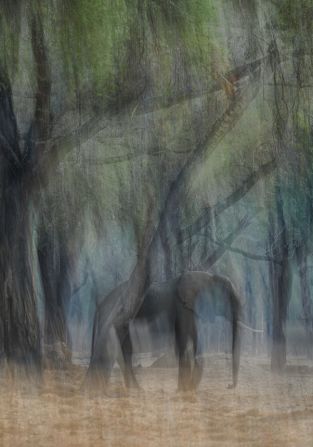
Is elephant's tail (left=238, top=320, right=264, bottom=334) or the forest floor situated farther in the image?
elephant's tail (left=238, top=320, right=264, bottom=334)

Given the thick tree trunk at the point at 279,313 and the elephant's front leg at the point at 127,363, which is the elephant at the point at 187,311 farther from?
the thick tree trunk at the point at 279,313

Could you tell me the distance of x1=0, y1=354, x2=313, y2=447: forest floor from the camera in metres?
11.1

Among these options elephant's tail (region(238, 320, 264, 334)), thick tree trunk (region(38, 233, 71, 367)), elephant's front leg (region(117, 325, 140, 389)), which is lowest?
elephant's front leg (region(117, 325, 140, 389))

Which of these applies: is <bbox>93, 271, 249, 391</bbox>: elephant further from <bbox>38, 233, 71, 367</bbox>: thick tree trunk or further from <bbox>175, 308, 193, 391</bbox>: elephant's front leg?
<bbox>38, 233, 71, 367</bbox>: thick tree trunk

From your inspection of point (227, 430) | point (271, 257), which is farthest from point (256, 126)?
point (227, 430)

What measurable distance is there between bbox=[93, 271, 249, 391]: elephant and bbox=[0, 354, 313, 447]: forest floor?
91 millimetres

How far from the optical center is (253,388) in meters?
11.2

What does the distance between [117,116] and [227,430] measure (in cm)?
333

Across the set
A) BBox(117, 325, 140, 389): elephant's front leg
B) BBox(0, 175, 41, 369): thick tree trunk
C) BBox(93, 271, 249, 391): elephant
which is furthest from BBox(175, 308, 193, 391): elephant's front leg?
BBox(0, 175, 41, 369): thick tree trunk

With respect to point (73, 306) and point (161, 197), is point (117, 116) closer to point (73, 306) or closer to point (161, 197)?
point (161, 197)

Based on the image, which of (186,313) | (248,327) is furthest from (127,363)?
(248,327)

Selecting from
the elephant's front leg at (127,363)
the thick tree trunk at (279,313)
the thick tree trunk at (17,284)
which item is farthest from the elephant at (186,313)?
the thick tree trunk at (17,284)

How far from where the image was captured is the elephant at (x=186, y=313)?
36.7ft

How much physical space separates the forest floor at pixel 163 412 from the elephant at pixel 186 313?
0.09 metres
